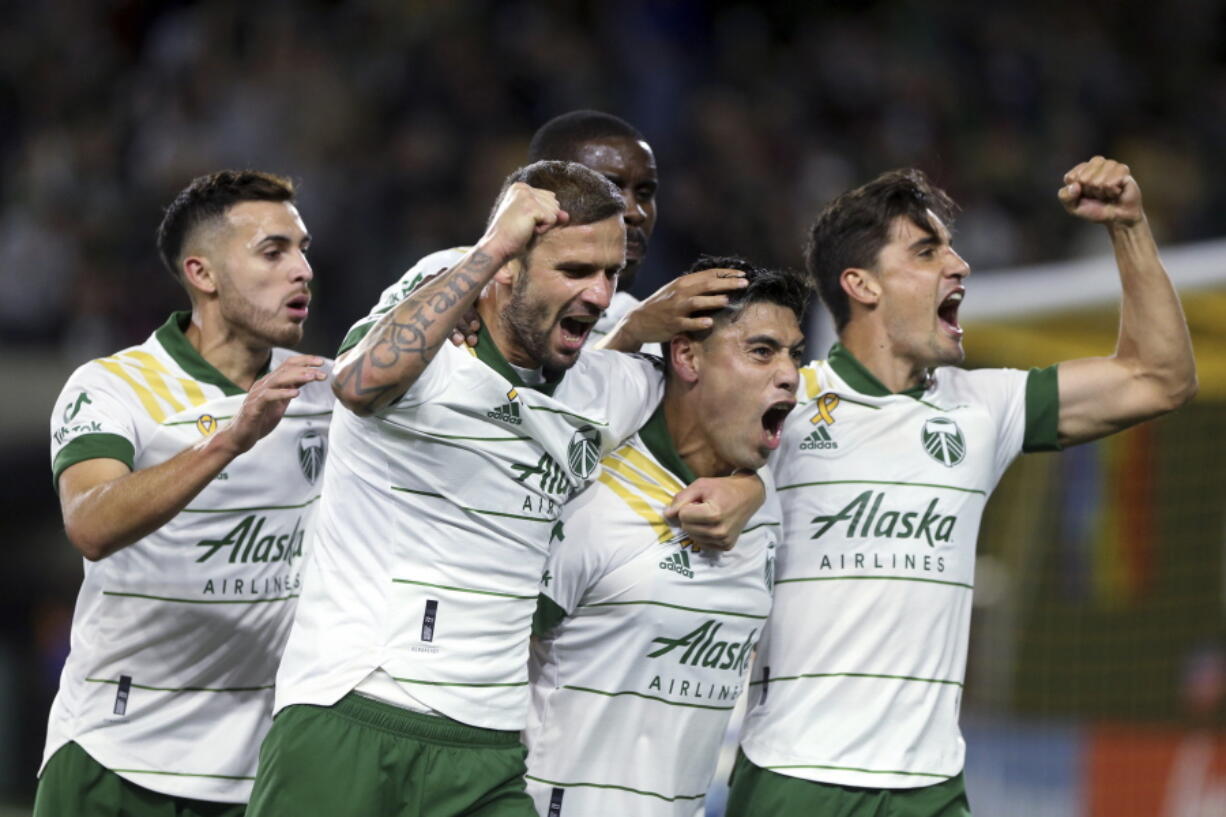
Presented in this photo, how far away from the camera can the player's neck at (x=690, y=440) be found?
4.36 metres

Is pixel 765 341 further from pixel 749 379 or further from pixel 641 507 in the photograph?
pixel 641 507

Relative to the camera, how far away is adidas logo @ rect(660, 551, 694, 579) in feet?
13.8

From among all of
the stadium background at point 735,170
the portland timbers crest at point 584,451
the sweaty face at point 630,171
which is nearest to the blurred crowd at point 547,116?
the stadium background at point 735,170

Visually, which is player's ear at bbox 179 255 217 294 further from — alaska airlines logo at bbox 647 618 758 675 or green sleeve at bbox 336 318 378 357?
alaska airlines logo at bbox 647 618 758 675

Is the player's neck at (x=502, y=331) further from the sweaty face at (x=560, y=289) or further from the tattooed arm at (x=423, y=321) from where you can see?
the tattooed arm at (x=423, y=321)

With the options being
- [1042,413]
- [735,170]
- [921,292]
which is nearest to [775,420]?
[921,292]

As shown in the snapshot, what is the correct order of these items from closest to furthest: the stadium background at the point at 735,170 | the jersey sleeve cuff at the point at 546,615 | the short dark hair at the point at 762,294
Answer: the jersey sleeve cuff at the point at 546,615 → the short dark hair at the point at 762,294 → the stadium background at the point at 735,170

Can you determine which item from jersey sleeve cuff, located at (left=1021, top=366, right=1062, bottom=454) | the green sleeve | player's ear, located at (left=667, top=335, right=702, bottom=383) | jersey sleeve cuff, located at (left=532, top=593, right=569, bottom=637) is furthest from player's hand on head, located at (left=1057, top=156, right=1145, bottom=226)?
the green sleeve

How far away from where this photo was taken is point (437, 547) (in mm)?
3812

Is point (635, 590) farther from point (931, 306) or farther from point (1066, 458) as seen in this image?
point (1066, 458)

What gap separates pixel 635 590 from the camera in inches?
164

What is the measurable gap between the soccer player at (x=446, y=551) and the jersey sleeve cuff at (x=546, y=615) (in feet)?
0.61

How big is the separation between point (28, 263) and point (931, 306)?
896 centimetres

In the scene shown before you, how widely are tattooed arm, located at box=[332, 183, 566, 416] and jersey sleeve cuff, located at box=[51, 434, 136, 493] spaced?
0.93 meters
